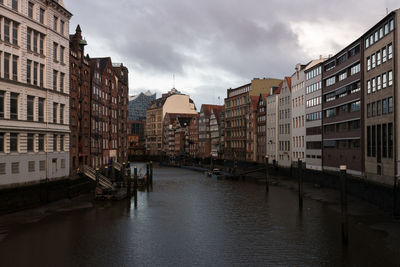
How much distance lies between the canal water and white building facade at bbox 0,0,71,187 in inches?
271

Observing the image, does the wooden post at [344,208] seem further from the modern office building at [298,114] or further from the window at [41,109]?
the modern office building at [298,114]

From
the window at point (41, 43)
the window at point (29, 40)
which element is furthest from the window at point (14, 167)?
the window at point (41, 43)

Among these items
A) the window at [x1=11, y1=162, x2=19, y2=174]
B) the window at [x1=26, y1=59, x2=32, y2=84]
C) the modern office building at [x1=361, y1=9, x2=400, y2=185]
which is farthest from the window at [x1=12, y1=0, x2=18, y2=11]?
the modern office building at [x1=361, y1=9, x2=400, y2=185]

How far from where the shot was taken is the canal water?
90.4 feet

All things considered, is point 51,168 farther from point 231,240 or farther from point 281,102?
point 281,102

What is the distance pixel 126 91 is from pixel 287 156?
148ft

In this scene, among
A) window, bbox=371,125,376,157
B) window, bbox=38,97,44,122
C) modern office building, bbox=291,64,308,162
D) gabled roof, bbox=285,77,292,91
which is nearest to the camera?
window, bbox=38,97,44,122

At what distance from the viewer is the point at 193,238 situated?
3419 centimetres

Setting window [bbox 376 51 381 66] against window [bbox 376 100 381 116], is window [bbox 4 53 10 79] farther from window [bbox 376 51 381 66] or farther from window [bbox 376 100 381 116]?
window [bbox 376 100 381 116]

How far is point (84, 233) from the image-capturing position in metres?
35.3

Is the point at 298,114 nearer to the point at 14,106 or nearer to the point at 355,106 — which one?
the point at 355,106

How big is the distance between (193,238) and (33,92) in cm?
2417

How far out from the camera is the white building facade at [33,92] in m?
40.2

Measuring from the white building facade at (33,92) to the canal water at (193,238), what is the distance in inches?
271
